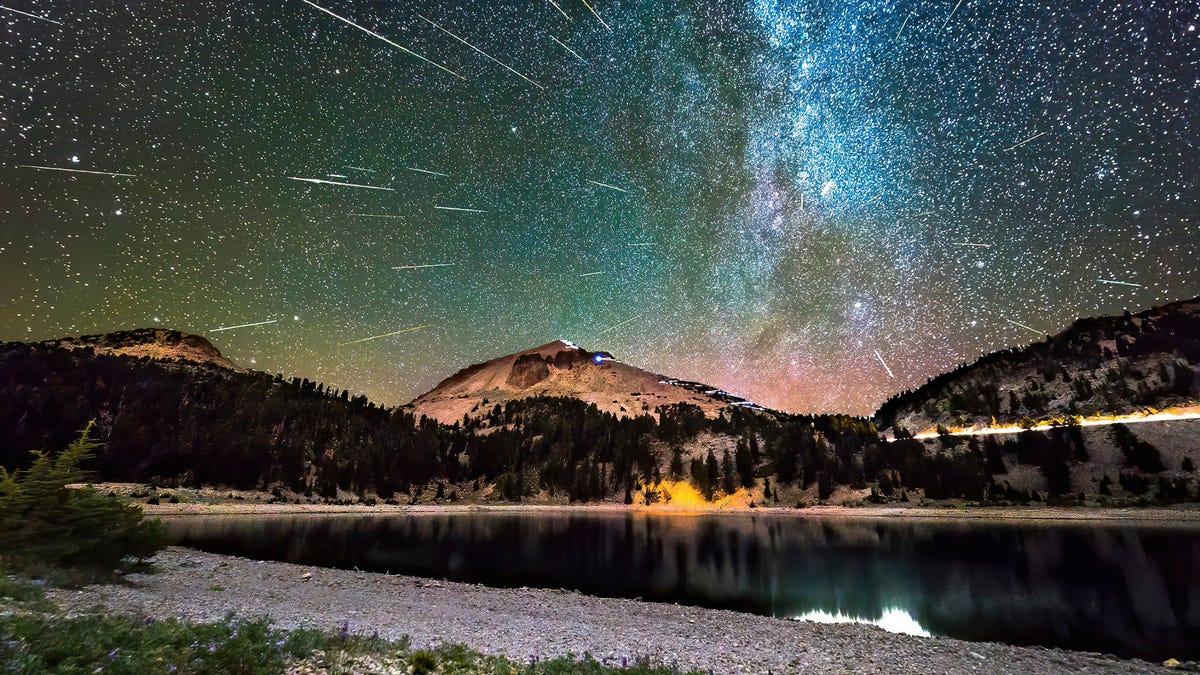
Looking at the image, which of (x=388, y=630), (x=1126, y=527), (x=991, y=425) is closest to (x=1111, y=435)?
(x=991, y=425)

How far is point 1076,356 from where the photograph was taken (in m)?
158

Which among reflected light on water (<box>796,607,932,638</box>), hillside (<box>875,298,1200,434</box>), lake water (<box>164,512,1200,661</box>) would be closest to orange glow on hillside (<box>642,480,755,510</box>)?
lake water (<box>164,512,1200,661</box>)

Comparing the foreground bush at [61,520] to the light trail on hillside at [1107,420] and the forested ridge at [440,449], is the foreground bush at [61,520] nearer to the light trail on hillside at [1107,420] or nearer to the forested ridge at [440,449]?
the forested ridge at [440,449]

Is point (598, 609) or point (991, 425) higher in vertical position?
point (991, 425)

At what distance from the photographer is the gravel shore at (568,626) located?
51.6 feet

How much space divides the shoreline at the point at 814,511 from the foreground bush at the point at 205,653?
8017 cm

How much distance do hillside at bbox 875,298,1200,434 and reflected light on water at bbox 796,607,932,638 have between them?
14852 cm

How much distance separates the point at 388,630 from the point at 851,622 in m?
21.6

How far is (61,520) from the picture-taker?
656 inches

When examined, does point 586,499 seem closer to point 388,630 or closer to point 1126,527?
point 1126,527

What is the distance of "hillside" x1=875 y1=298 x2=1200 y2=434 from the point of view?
129m

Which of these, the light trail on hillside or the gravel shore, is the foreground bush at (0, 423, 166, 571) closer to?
the gravel shore

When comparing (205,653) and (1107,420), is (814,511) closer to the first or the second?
(1107,420)

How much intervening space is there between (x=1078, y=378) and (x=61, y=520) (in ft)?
659
